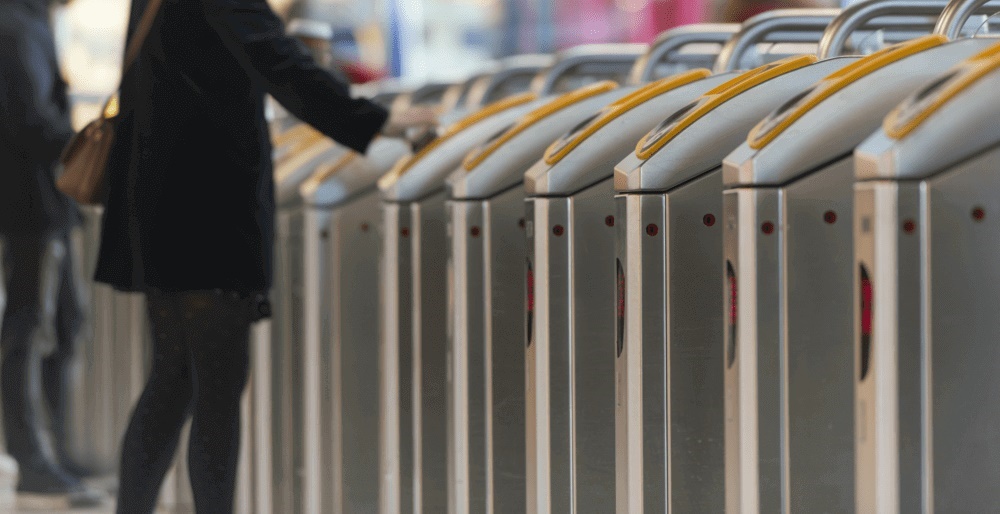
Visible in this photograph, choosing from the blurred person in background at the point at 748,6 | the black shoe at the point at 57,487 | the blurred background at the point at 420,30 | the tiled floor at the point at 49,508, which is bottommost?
the tiled floor at the point at 49,508

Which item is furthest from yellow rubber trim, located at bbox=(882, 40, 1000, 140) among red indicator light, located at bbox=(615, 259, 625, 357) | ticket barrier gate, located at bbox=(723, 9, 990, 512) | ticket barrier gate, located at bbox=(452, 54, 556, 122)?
ticket barrier gate, located at bbox=(452, 54, 556, 122)

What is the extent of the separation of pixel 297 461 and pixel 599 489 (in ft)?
3.49

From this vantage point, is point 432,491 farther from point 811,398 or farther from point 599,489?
point 811,398

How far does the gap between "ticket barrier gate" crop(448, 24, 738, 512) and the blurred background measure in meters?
3.61

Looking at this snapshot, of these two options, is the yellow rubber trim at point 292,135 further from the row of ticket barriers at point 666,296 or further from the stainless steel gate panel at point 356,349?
the stainless steel gate panel at point 356,349

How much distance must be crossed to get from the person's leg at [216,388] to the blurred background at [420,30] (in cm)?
371

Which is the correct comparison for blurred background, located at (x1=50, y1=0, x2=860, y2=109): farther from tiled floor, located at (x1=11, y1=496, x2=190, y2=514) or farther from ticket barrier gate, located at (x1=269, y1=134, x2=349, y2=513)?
ticket barrier gate, located at (x1=269, y1=134, x2=349, y2=513)

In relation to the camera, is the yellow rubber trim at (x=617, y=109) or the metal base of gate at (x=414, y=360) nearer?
the yellow rubber trim at (x=617, y=109)

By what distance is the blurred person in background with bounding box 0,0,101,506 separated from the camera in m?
3.94

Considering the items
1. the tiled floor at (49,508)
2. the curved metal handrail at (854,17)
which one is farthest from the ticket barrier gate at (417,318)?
the tiled floor at (49,508)

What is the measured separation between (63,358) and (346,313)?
1.66m

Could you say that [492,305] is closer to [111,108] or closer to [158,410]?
[158,410]

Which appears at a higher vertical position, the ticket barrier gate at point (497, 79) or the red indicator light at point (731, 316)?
the ticket barrier gate at point (497, 79)

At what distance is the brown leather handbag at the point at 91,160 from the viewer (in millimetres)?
2783
